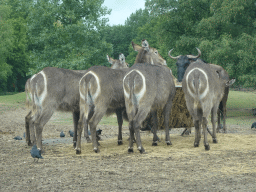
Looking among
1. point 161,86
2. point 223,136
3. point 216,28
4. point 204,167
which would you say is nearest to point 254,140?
point 223,136

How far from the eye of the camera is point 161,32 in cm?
2552

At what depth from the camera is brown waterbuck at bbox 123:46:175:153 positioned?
8096 millimetres

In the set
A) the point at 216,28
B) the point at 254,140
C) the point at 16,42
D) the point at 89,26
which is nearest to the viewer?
the point at 254,140

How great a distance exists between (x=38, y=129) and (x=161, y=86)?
11.4ft

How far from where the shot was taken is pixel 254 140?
962cm

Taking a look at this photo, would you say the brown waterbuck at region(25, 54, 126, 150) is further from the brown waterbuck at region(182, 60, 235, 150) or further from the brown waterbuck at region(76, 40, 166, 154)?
the brown waterbuck at region(182, 60, 235, 150)


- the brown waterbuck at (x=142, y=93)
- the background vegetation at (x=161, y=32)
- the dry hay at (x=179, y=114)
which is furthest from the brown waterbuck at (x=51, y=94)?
the background vegetation at (x=161, y=32)

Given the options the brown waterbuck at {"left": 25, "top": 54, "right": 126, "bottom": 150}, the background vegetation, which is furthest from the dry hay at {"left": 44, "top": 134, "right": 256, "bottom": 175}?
the background vegetation

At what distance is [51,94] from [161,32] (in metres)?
18.1

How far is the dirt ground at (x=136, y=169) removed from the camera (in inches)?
209

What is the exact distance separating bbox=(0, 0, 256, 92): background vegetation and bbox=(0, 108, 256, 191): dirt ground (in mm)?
10862

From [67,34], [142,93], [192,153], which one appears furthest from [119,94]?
[67,34]

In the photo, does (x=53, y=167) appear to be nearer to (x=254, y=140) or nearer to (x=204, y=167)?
(x=204, y=167)

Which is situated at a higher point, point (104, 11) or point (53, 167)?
point (104, 11)
